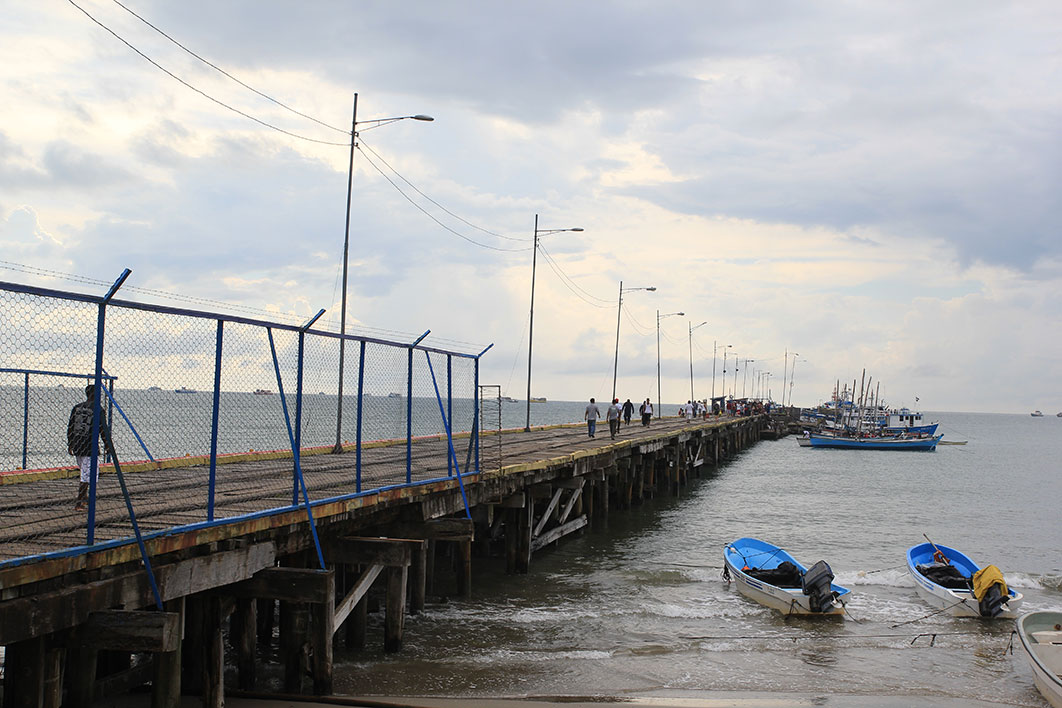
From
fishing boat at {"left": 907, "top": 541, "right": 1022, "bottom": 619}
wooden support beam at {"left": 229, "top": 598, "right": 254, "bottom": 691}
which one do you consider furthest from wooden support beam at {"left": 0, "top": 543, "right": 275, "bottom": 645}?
fishing boat at {"left": 907, "top": 541, "right": 1022, "bottom": 619}

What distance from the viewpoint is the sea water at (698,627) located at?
40.9 ft

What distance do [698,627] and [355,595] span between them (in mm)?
6829

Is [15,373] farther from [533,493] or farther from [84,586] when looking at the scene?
[533,493]

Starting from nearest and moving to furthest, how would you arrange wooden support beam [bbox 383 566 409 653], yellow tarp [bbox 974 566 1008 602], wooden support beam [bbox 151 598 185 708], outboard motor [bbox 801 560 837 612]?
wooden support beam [bbox 151 598 185 708]
wooden support beam [bbox 383 566 409 653]
outboard motor [bbox 801 560 837 612]
yellow tarp [bbox 974 566 1008 602]

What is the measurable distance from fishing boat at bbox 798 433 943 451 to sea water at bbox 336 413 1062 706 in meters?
53.5

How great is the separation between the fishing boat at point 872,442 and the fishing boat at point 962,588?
66920 millimetres

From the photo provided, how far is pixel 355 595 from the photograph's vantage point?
1178cm

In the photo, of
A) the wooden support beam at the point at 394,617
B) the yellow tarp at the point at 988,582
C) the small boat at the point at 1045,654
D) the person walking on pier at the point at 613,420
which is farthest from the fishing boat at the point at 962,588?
the person walking on pier at the point at 613,420

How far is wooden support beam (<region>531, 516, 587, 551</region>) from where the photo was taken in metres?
21.0

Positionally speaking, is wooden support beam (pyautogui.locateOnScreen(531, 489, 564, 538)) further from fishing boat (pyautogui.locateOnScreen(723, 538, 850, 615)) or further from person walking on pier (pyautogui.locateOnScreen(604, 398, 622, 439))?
person walking on pier (pyautogui.locateOnScreen(604, 398, 622, 439))

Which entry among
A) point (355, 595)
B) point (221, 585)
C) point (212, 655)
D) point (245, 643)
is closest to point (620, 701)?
point (355, 595)

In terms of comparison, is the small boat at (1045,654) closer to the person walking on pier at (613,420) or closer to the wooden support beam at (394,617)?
the wooden support beam at (394,617)

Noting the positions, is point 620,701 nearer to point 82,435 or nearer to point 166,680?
point 166,680

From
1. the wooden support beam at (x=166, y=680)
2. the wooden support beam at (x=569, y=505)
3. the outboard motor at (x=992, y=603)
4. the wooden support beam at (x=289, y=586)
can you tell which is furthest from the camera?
the wooden support beam at (x=569, y=505)
